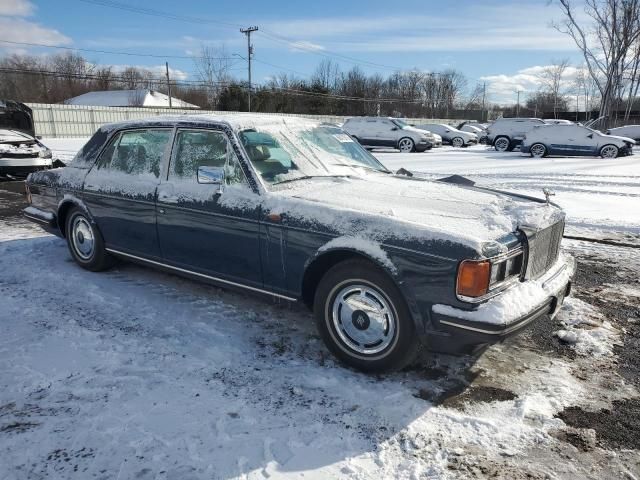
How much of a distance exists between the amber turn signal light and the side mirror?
1.97 metres

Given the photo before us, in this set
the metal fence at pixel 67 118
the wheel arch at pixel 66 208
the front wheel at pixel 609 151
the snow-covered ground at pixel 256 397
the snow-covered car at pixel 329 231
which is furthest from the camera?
the metal fence at pixel 67 118

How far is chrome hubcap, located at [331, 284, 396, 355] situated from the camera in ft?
10.4

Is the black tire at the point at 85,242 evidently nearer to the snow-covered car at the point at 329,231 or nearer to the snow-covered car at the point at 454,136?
the snow-covered car at the point at 329,231

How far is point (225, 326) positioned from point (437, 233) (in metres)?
1.99

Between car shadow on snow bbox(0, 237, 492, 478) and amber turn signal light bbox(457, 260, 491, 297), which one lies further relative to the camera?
amber turn signal light bbox(457, 260, 491, 297)

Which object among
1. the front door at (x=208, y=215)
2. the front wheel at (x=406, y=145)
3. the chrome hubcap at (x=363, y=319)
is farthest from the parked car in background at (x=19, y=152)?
the front wheel at (x=406, y=145)

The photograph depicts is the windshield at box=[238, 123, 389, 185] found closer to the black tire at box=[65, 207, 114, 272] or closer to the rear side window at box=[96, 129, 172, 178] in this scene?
the rear side window at box=[96, 129, 172, 178]

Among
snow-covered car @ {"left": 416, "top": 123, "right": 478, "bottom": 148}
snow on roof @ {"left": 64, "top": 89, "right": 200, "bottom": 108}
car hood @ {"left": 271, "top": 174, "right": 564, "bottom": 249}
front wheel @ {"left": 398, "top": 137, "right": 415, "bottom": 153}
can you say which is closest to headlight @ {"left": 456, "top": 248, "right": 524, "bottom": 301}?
car hood @ {"left": 271, "top": 174, "right": 564, "bottom": 249}

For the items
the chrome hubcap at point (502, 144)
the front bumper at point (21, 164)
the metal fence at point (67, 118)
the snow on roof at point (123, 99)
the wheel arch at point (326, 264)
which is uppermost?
the snow on roof at point (123, 99)

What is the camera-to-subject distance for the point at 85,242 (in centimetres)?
527

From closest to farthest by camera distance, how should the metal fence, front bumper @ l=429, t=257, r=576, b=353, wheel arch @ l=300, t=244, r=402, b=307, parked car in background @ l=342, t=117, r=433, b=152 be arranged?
front bumper @ l=429, t=257, r=576, b=353, wheel arch @ l=300, t=244, r=402, b=307, parked car in background @ l=342, t=117, r=433, b=152, the metal fence

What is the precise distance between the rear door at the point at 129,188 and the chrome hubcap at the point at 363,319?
2010 millimetres

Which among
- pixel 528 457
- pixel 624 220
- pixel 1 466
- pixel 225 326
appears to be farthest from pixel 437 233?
pixel 624 220

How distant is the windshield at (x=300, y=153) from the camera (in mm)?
3834
